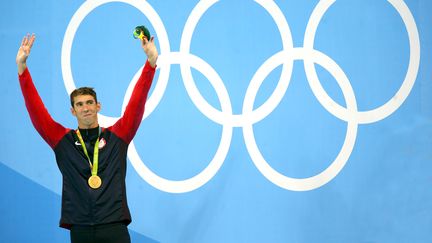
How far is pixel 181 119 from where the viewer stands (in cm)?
401

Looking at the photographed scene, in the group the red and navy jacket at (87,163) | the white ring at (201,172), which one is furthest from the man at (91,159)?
the white ring at (201,172)

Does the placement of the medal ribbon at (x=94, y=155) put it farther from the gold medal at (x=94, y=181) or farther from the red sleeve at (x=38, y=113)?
the red sleeve at (x=38, y=113)

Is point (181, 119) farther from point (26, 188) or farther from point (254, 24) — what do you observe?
point (26, 188)

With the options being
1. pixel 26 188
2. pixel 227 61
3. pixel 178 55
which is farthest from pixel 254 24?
pixel 26 188

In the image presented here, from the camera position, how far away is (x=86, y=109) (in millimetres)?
3053

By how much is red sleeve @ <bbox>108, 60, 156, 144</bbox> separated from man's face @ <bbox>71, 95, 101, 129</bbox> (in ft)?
0.48

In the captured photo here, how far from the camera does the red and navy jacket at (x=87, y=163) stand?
9.78 feet

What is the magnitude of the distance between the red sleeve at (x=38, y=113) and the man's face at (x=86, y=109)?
0.16 m

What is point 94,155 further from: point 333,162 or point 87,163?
point 333,162

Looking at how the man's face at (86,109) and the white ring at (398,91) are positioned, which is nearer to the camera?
the man's face at (86,109)

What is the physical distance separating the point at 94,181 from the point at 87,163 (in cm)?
11

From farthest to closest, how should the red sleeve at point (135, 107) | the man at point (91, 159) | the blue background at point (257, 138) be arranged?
the blue background at point (257, 138), the red sleeve at point (135, 107), the man at point (91, 159)

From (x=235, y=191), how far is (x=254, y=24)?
1174 millimetres

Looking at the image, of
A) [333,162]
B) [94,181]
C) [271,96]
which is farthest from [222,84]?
[94,181]
